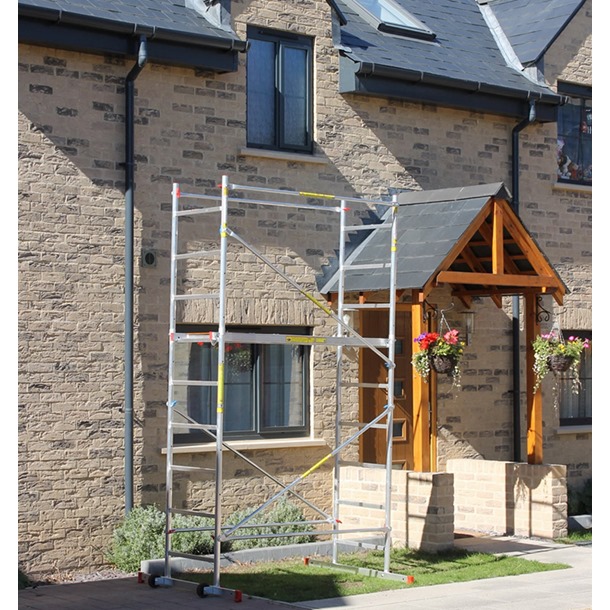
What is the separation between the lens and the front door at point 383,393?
1577 centimetres

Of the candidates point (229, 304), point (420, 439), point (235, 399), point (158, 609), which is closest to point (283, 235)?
point (229, 304)

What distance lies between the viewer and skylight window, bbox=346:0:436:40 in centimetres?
1675

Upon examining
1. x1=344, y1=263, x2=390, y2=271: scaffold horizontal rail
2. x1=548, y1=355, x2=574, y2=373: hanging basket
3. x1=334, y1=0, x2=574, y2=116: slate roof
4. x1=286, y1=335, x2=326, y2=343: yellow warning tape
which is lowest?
x1=548, y1=355, x2=574, y2=373: hanging basket

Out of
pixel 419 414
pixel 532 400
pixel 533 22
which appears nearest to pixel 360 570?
pixel 419 414

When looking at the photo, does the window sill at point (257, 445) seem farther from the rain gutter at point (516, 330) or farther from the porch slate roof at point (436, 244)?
the rain gutter at point (516, 330)

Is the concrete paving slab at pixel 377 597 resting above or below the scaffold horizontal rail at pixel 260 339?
below

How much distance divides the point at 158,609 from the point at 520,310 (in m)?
8.43

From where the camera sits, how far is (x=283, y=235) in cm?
1483

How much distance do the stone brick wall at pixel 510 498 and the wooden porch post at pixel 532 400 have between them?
217mm

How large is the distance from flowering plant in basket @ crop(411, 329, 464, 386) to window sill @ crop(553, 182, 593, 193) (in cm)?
497

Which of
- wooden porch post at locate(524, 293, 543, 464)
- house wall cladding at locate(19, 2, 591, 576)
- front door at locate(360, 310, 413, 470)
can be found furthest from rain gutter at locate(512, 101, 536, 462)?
front door at locate(360, 310, 413, 470)

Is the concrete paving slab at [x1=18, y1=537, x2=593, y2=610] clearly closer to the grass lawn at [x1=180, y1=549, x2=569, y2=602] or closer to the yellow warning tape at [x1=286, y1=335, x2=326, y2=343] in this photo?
the grass lawn at [x1=180, y1=549, x2=569, y2=602]

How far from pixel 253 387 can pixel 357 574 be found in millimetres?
2911

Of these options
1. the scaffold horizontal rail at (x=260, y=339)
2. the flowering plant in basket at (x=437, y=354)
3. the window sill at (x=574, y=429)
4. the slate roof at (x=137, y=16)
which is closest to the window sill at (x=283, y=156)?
the slate roof at (x=137, y=16)
